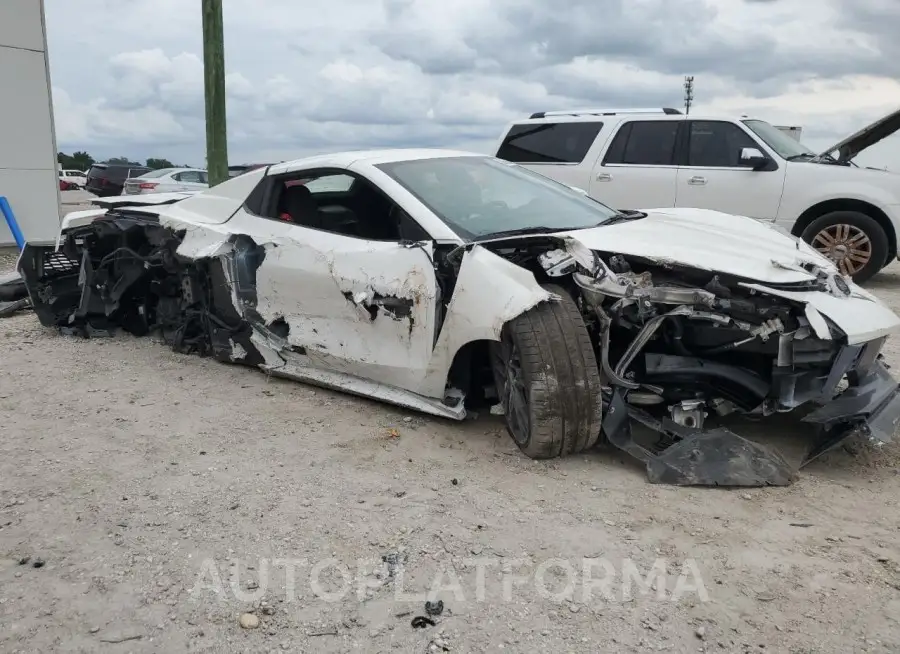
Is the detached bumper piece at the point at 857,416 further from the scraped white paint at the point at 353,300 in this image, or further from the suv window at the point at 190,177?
the suv window at the point at 190,177

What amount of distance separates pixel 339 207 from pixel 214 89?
16.8 ft

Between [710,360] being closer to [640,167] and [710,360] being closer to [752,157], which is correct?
[752,157]

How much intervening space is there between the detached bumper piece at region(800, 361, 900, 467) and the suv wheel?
5033 millimetres

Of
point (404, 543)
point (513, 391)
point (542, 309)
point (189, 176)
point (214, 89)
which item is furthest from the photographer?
point (189, 176)

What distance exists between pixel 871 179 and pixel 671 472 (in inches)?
247

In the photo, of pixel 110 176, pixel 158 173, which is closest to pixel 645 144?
pixel 158 173

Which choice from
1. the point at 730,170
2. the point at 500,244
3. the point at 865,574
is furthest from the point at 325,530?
the point at 730,170

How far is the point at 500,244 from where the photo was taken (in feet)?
12.6

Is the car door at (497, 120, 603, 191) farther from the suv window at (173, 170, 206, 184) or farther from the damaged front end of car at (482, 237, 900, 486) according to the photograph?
the suv window at (173, 170, 206, 184)

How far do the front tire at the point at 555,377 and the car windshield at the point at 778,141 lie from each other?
594cm

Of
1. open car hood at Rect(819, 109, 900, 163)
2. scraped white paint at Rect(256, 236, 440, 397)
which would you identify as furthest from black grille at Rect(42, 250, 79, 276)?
open car hood at Rect(819, 109, 900, 163)

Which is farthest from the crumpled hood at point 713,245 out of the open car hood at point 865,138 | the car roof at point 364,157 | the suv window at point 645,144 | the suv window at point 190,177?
the suv window at point 190,177

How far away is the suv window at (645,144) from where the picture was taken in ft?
28.5

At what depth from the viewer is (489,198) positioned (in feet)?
14.5
